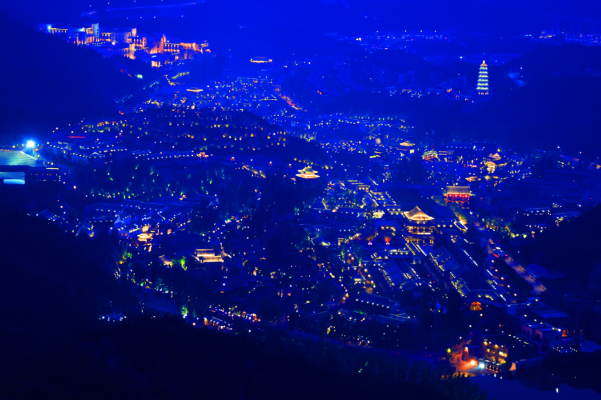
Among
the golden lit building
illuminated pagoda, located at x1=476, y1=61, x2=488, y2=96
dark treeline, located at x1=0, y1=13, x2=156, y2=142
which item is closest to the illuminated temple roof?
the golden lit building

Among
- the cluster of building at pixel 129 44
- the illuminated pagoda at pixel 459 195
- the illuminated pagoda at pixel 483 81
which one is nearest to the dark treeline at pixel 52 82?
the cluster of building at pixel 129 44

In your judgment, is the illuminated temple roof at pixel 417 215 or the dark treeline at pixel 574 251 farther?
the illuminated temple roof at pixel 417 215

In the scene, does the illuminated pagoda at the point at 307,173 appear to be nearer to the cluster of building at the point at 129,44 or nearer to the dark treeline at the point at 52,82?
the dark treeline at the point at 52,82

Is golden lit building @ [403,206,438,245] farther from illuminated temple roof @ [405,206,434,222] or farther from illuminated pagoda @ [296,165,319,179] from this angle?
illuminated pagoda @ [296,165,319,179]

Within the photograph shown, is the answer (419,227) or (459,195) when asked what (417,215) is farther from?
(459,195)

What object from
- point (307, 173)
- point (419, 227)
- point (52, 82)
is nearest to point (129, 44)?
point (52, 82)

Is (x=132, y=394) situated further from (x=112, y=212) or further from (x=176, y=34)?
(x=176, y=34)
